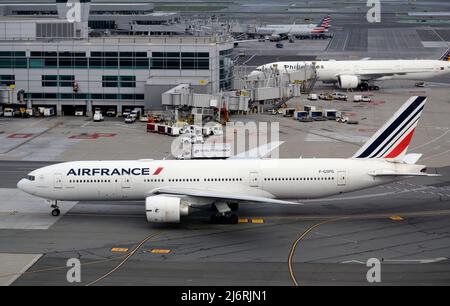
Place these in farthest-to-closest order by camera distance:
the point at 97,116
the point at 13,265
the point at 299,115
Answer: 1. the point at 299,115
2. the point at 97,116
3. the point at 13,265

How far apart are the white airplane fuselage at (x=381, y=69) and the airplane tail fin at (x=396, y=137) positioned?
2726 inches

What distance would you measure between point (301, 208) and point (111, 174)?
1488 centimetres

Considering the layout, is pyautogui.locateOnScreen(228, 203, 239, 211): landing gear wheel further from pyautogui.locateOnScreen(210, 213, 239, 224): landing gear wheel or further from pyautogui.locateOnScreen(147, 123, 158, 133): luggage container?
pyautogui.locateOnScreen(147, 123, 158, 133): luggage container

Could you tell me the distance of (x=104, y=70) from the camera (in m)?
103

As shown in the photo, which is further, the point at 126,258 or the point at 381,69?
the point at 381,69

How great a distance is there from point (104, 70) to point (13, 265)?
58484 millimetres

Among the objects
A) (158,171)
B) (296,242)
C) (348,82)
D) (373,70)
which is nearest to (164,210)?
(158,171)

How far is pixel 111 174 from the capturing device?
56.9 metres

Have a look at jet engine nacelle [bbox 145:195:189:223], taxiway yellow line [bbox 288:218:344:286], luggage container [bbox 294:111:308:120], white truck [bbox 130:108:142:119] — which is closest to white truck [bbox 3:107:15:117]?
white truck [bbox 130:108:142:119]

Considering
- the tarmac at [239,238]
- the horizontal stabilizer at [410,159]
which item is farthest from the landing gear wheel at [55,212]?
the horizontal stabilizer at [410,159]

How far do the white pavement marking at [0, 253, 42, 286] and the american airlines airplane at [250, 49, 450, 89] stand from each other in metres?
81.8

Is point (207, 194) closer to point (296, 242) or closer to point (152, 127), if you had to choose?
point (296, 242)

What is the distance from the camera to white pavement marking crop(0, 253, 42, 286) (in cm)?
4525

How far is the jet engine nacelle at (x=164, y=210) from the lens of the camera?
5384cm
